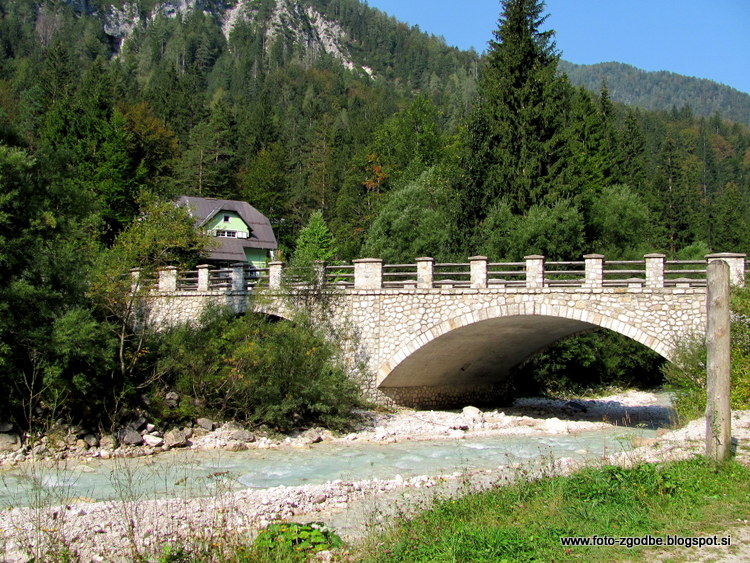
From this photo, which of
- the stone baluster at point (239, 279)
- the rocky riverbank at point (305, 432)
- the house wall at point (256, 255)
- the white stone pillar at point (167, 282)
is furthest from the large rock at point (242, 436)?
the house wall at point (256, 255)

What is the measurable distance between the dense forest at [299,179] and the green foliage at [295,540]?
728cm

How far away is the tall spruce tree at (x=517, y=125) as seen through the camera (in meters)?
29.8

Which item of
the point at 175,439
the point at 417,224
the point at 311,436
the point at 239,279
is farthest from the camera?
the point at 417,224

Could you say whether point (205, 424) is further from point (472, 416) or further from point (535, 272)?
point (535, 272)

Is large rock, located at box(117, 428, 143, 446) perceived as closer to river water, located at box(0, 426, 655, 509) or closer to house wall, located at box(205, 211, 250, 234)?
river water, located at box(0, 426, 655, 509)

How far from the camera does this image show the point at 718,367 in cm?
895

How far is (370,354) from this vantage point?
822 inches

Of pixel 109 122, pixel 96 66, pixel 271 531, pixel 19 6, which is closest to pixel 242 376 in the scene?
pixel 271 531

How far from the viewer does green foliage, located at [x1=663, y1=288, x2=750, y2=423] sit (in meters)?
13.6

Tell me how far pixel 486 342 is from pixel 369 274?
4600 mm

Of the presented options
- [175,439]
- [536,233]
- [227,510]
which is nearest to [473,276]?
[536,233]

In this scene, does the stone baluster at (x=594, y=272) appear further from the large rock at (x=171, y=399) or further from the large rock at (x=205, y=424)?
the large rock at (x=171, y=399)

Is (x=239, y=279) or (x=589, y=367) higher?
(x=239, y=279)

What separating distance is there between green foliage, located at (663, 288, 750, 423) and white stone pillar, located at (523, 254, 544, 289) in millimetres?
3742
